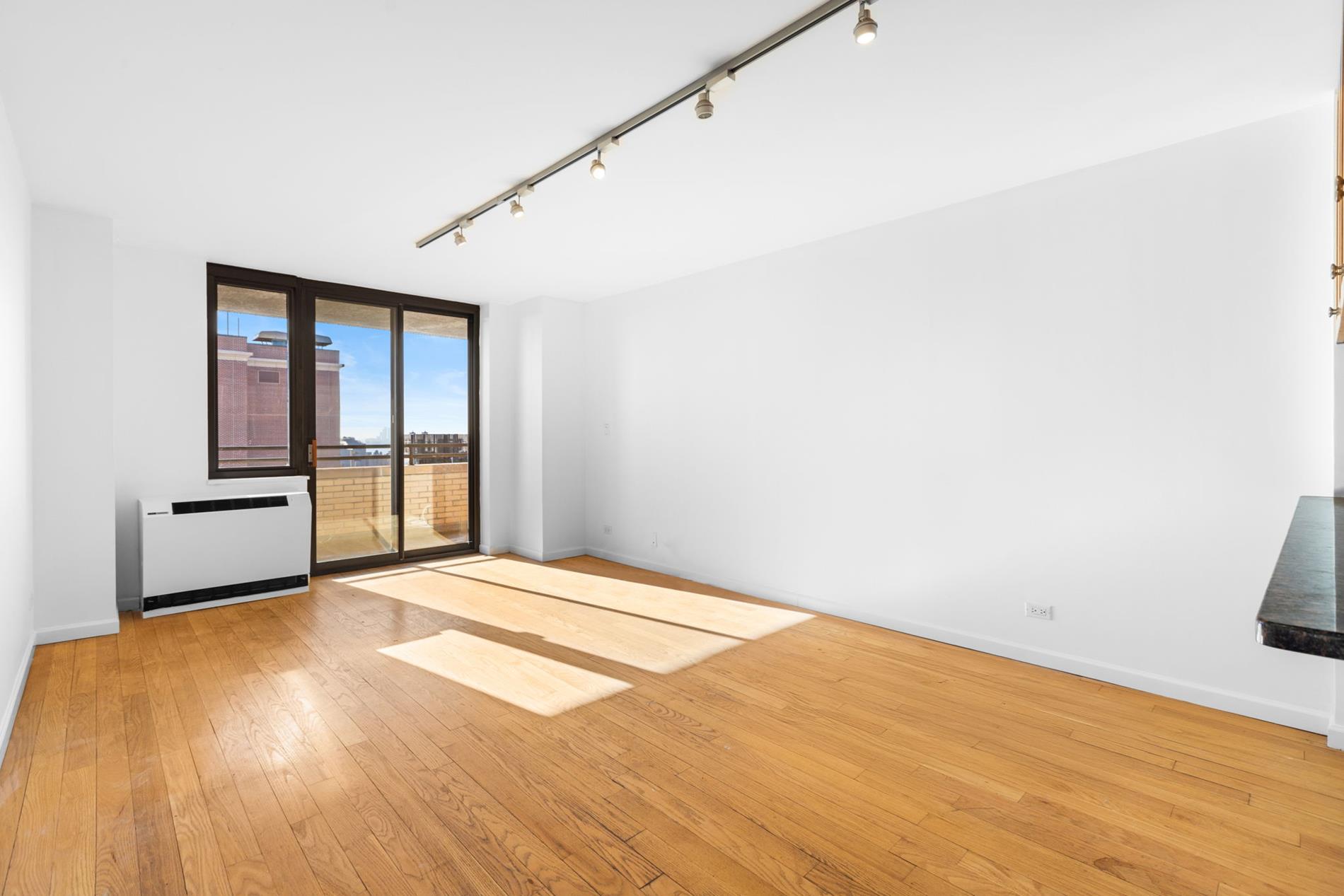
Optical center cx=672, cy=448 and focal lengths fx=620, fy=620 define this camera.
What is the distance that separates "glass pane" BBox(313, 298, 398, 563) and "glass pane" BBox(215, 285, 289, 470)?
271 millimetres

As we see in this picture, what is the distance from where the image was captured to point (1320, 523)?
63.4 inches

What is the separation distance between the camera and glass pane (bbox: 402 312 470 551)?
19.6 feet

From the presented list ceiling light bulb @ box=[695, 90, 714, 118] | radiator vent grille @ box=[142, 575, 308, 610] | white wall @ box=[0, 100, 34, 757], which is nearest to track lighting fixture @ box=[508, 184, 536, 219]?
ceiling light bulb @ box=[695, 90, 714, 118]

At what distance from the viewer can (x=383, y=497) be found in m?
5.81

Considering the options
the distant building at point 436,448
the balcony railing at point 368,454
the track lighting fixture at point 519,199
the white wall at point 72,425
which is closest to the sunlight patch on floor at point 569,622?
the balcony railing at point 368,454

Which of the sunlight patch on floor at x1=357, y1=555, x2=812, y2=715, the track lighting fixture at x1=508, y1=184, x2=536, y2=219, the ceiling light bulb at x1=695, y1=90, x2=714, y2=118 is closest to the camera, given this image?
the ceiling light bulb at x1=695, y1=90, x2=714, y2=118

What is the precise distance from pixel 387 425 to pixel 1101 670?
18.7 ft

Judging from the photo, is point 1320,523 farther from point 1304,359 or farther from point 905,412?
point 905,412

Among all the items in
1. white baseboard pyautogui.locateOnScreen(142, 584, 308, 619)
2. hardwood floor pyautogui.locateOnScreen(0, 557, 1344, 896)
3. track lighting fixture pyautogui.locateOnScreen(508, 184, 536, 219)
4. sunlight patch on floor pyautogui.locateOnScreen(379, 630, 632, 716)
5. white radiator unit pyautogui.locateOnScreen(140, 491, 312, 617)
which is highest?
track lighting fixture pyautogui.locateOnScreen(508, 184, 536, 219)

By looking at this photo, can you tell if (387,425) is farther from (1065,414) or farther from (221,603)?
(1065,414)

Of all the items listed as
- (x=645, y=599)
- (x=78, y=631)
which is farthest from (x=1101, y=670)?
(x=78, y=631)

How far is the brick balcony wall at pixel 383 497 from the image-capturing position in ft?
18.1

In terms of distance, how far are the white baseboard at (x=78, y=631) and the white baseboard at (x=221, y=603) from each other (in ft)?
1.04

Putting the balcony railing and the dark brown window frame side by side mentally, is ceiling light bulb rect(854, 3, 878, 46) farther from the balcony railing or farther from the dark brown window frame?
the balcony railing
